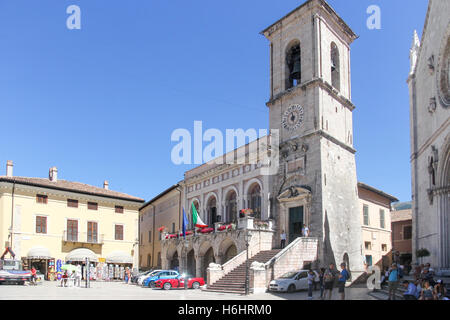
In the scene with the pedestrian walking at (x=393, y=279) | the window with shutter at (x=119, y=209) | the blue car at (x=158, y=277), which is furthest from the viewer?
the window with shutter at (x=119, y=209)

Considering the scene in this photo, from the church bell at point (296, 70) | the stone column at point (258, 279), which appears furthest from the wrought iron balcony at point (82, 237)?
the church bell at point (296, 70)

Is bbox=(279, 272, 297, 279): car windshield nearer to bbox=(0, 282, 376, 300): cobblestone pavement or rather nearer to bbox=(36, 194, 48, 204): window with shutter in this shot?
bbox=(0, 282, 376, 300): cobblestone pavement

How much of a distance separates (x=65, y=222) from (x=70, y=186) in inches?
144

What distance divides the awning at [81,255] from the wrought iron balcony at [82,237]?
2.88ft

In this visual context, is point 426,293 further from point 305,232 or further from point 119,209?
point 119,209

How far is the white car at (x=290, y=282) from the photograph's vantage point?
76.2 ft

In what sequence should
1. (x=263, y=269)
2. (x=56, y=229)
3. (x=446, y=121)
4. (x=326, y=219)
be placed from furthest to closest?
(x=56, y=229) → (x=326, y=219) → (x=263, y=269) → (x=446, y=121)

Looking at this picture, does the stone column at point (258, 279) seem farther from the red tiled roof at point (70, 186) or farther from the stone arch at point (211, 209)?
the red tiled roof at point (70, 186)

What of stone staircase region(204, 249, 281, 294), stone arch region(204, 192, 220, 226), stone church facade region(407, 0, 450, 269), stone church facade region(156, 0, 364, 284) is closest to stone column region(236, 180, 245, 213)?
stone church facade region(156, 0, 364, 284)

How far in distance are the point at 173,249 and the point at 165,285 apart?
11010 mm

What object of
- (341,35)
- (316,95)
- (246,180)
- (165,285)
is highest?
(341,35)

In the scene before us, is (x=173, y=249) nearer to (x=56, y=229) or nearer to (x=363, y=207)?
(x=56, y=229)

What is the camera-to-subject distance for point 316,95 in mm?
30875
